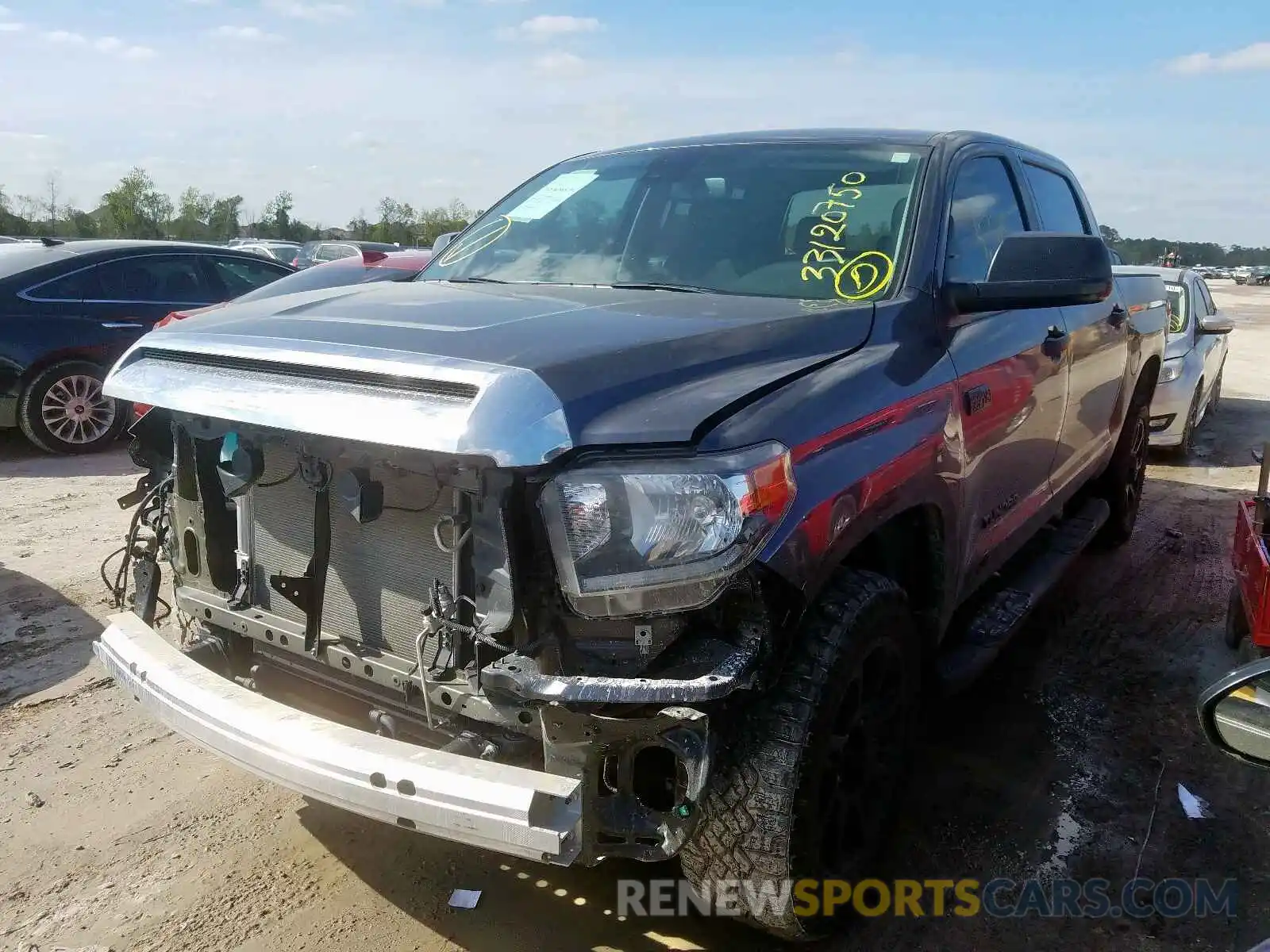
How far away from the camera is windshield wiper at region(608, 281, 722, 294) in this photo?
9.84 ft

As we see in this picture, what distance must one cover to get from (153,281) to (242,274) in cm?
89

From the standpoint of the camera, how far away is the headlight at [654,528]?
192cm

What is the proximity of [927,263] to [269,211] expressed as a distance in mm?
70533

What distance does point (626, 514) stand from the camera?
194cm

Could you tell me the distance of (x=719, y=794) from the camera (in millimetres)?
2164

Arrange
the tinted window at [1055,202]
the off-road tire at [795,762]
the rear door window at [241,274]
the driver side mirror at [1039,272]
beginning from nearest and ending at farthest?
1. the off-road tire at [795,762]
2. the driver side mirror at [1039,272]
3. the tinted window at [1055,202]
4. the rear door window at [241,274]

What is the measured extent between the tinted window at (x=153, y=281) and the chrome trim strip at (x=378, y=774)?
6986 mm

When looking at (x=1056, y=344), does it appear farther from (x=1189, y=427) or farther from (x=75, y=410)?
(x=75, y=410)

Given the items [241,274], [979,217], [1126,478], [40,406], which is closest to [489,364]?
[979,217]

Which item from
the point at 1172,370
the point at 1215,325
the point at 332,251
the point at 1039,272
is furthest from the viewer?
the point at 332,251

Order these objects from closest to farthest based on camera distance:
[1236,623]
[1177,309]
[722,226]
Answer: [722,226], [1236,623], [1177,309]

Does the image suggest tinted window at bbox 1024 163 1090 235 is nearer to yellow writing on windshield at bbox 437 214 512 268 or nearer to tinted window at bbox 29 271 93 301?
yellow writing on windshield at bbox 437 214 512 268

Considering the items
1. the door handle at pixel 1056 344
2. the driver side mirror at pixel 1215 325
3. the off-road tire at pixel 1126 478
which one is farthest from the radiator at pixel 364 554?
the driver side mirror at pixel 1215 325

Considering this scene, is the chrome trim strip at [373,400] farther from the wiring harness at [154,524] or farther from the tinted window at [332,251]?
the tinted window at [332,251]
